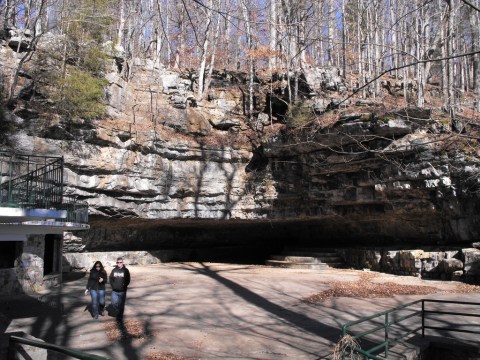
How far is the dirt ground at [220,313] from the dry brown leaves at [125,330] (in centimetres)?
2

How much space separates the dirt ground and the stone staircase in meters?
4.84

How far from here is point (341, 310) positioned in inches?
462

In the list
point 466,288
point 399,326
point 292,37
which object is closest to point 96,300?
point 399,326

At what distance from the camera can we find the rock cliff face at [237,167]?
62.7 feet

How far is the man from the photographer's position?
9.85 meters

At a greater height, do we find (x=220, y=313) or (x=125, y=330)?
(x=125, y=330)

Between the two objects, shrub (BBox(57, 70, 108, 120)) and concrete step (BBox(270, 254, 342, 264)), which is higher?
shrub (BBox(57, 70, 108, 120))

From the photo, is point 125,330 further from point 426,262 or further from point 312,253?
point 312,253

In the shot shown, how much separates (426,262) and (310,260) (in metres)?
7.05

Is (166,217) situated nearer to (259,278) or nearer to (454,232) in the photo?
(259,278)

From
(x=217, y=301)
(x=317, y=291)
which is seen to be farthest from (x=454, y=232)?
(x=217, y=301)

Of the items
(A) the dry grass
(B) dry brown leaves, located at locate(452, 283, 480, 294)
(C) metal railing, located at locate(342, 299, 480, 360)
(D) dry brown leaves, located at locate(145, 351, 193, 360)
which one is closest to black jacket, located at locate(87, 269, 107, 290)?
(D) dry brown leaves, located at locate(145, 351, 193, 360)

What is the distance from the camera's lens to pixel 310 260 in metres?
24.7

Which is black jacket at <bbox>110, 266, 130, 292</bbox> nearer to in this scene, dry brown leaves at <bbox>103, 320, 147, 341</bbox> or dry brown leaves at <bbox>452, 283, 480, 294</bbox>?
dry brown leaves at <bbox>103, 320, 147, 341</bbox>
